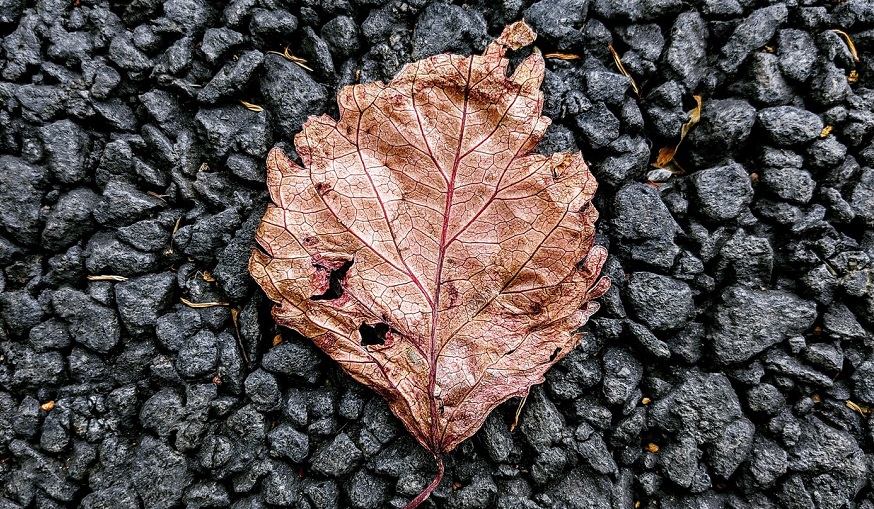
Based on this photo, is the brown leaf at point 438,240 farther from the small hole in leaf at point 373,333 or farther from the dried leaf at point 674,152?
the dried leaf at point 674,152

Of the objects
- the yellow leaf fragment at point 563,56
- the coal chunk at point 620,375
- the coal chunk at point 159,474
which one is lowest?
the coal chunk at point 159,474

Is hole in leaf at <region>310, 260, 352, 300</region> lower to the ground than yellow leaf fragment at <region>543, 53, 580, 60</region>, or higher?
lower

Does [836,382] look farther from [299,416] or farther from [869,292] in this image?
[299,416]

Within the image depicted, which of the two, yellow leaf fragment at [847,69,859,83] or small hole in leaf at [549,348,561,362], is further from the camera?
yellow leaf fragment at [847,69,859,83]

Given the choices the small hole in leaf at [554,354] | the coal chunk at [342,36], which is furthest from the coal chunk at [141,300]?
the small hole in leaf at [554,354]

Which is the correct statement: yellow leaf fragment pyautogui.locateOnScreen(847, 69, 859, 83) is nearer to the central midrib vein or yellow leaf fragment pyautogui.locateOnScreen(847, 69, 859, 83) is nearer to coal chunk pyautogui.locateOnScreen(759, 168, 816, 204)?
coal chunk pyautogui.locateOnScreen(759, 168, 816, 204)

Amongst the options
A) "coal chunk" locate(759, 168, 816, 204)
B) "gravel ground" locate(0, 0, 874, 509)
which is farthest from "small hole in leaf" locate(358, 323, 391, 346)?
"coal chunk" locate(759, 168, 816, 204)

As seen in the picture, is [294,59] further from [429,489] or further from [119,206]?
[429,489]

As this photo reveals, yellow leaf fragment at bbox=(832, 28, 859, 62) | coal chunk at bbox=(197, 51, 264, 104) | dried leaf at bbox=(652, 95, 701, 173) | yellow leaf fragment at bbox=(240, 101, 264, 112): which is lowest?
yellow leaf fragment at bbox=(240, 101, 264, 112)
